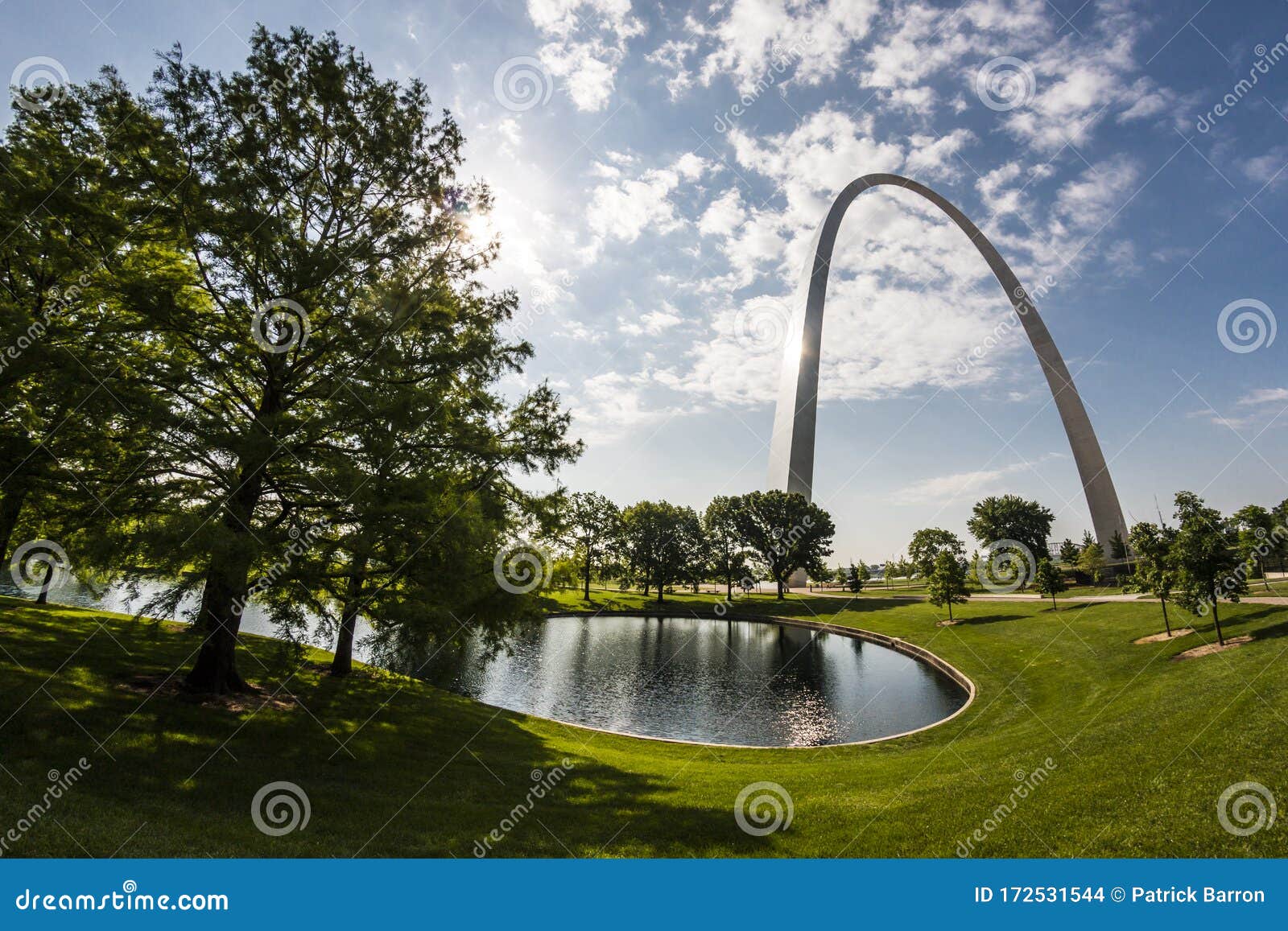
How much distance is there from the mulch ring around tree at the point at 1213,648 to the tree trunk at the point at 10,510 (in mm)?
29577

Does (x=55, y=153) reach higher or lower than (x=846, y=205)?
lower

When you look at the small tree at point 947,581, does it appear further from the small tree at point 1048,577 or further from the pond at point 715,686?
the pond at point 715,686

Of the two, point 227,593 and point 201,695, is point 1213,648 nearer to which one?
point 227,593

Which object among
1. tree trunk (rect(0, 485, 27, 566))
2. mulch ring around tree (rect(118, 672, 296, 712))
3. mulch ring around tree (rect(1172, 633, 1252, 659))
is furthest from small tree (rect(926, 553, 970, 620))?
tree trunk (rect(0, 485, 27, 566))

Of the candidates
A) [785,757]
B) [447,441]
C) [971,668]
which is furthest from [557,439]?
[971,668]

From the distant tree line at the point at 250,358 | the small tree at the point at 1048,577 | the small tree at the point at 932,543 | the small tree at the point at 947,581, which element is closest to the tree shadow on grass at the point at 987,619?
the small tree at the point at 947,581

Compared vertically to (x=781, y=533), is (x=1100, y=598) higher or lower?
lower

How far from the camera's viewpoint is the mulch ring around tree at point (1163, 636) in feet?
69.0

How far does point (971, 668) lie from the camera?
995 inches

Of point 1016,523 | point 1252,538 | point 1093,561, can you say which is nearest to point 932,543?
point 1016,523

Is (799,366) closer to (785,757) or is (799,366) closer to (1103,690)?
(1103,690)

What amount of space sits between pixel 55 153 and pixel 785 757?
781 inches

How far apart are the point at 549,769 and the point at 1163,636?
24577 millimetres

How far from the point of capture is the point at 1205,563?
18.3 meters
